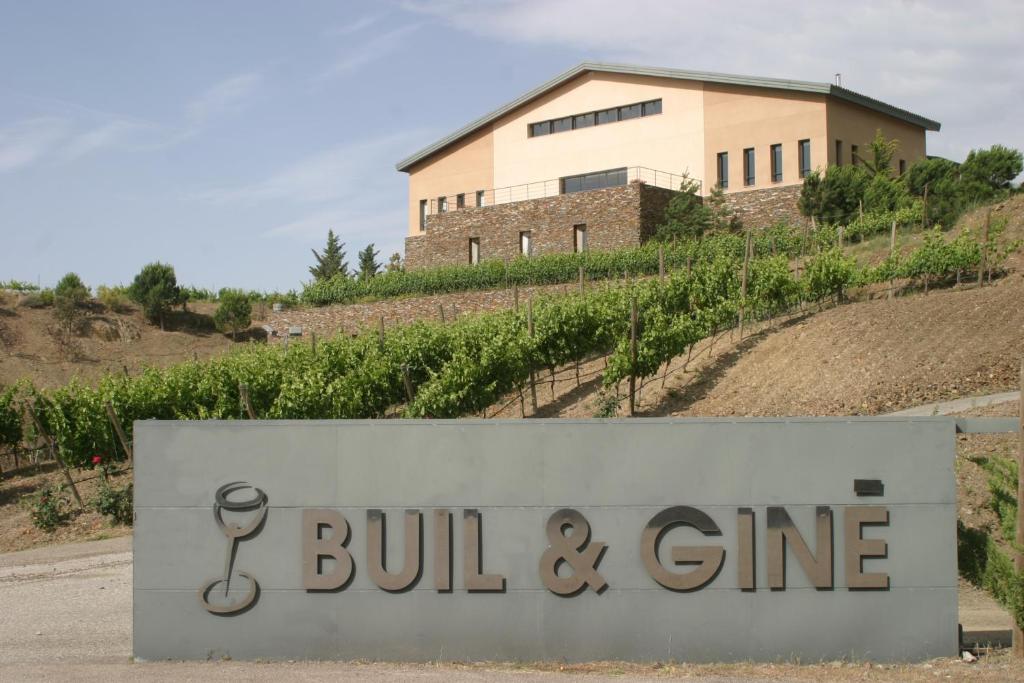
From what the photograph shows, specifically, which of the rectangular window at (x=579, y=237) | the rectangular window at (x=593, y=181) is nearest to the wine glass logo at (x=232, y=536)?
the rectangular window at (x=579, y=237)

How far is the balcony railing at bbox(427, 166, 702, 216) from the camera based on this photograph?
3966 cm

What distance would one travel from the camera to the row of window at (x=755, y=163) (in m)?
36.8

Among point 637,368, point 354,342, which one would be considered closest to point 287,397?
point 354,342

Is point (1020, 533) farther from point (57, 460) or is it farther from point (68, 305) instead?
point (68, 305)

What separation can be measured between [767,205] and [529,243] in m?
9.09

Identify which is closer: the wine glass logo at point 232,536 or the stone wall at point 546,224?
the wine glass logo at point 232,536

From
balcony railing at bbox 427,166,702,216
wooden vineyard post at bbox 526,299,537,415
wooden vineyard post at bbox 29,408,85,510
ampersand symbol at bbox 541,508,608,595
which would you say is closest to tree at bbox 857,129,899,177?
balcony railing at bbox 427,166,702,216

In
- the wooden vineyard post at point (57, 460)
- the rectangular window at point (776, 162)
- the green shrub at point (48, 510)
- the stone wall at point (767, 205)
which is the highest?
the rectangular window at point (776, 162)

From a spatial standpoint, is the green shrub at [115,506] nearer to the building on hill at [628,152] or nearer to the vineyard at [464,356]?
the vineyard at [464,356]

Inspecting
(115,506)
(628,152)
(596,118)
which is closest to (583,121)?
(596,118)

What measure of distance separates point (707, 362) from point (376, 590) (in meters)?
15.4

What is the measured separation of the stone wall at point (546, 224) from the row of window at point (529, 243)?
13 cm

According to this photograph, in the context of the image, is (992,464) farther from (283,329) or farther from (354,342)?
(283,329)

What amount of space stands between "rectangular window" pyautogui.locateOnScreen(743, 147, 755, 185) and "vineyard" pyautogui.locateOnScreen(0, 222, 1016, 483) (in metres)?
13.1
